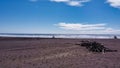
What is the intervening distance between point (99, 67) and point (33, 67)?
4580 mm

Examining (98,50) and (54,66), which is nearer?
(54,66)

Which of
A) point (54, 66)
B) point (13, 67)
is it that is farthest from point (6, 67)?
point (54, 66)

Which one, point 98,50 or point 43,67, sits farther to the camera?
point 98,50

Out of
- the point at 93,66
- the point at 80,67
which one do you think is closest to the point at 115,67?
the point at 93,66

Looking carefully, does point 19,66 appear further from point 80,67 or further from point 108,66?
point 108,66

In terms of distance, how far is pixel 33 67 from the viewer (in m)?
14.0

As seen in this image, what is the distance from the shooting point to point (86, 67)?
14.3 m

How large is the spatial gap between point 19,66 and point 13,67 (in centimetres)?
51

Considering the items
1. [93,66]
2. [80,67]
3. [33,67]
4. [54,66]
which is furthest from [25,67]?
[93,66]

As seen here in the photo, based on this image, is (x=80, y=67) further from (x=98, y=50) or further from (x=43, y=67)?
(x=98, y=50)

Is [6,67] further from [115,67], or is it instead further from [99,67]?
[115,67]

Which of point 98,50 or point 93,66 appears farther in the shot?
point 98,50

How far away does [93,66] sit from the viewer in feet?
47.8

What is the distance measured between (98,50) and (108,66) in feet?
30.9
